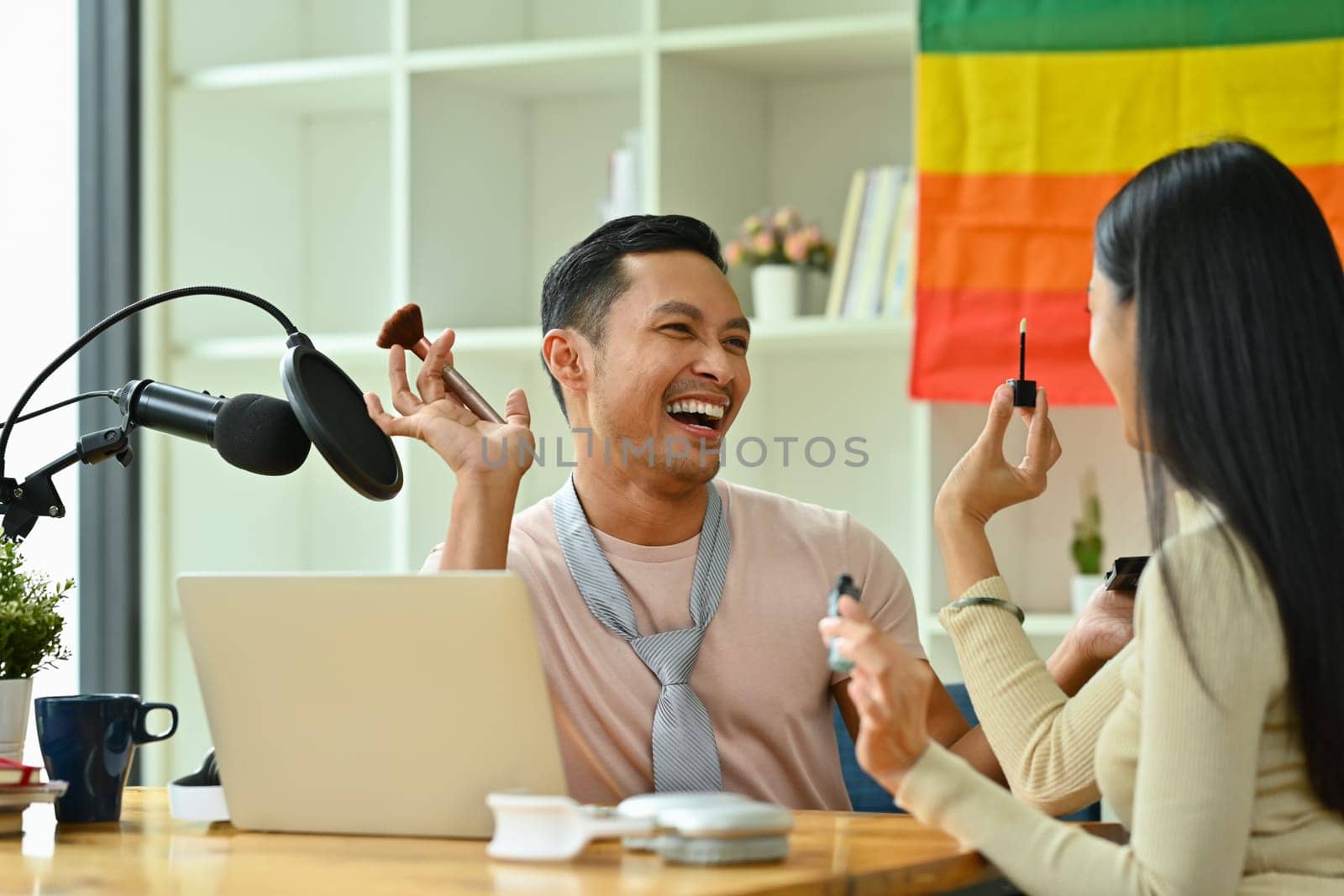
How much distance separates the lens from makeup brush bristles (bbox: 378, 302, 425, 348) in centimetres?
208

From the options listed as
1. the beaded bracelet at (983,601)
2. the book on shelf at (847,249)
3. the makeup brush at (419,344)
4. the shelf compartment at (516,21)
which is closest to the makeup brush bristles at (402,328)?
the makeup brush at (419,344)

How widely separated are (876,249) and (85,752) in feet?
6.10

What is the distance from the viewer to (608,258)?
226cm

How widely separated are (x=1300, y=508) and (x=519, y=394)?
3.39 ft

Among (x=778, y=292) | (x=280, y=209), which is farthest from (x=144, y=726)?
(x=280, y=209)

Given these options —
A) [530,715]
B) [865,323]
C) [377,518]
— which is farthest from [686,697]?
[377,518]

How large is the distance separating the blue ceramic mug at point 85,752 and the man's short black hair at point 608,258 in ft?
2.82

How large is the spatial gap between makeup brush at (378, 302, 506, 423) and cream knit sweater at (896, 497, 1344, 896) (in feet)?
2.77

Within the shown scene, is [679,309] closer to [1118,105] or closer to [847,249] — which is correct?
[847,249]

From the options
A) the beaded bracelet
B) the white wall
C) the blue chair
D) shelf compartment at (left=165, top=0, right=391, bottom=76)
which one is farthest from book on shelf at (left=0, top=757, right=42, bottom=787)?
shelf compartment at (left=165, top=0, right=391, bottom=76)

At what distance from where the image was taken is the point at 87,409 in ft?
11.1

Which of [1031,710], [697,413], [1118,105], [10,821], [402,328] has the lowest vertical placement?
[10,821]

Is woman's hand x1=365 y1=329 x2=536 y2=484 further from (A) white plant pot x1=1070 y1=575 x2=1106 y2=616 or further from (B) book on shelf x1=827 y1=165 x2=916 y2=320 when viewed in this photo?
(A) white plant pot x1=1070 y1=575 x2=1106 y2=616

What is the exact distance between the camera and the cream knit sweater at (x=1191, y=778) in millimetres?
1266
